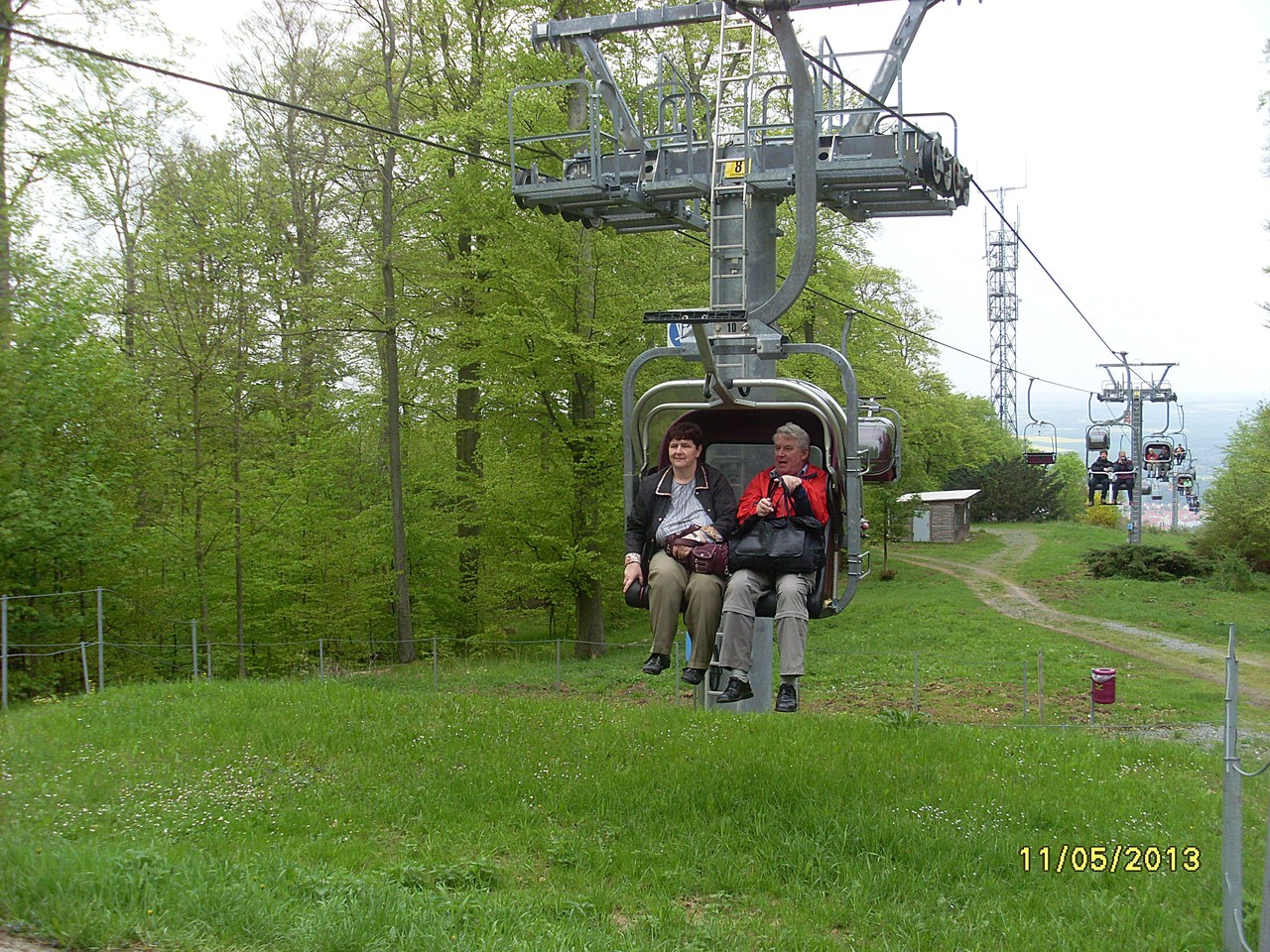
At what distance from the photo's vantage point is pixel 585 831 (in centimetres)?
768

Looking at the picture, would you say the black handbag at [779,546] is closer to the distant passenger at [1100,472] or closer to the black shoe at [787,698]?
the black shoe at [787,698]

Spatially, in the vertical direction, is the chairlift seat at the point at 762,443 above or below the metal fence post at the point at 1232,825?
above

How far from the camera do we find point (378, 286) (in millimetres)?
24312

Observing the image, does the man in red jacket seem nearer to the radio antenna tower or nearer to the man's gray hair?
the man's gray hair

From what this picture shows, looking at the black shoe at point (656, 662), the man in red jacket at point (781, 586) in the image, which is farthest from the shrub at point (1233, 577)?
the black shoe at point (656, 662)

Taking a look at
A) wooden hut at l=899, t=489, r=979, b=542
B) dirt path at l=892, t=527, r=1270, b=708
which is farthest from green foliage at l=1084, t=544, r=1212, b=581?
wooden hut at l=899, t=489, r=979, b=542

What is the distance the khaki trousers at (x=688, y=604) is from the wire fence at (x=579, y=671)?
30.5ft

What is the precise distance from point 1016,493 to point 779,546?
58289 mm

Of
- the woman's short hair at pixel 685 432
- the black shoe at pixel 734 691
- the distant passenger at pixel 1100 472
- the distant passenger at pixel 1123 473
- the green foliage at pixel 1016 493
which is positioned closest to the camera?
the black shoe at pixel 734 691

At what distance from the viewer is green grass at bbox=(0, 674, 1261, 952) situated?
5832 mm

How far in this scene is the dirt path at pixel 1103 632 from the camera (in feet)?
72.7
